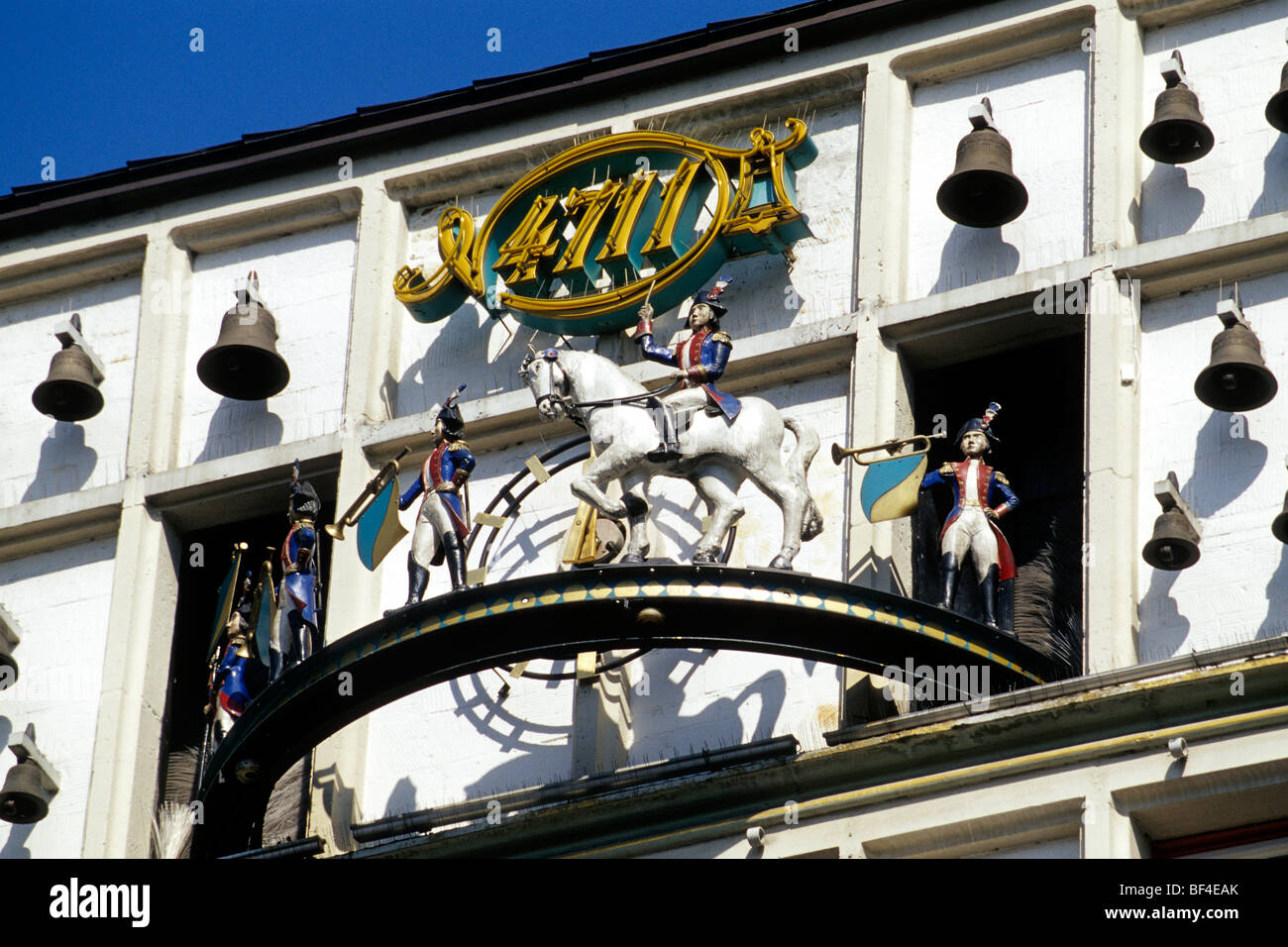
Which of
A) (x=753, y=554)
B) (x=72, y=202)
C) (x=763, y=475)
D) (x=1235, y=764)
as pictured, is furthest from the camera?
(x=72, y=202)

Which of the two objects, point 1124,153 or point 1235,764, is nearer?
point 1235,764

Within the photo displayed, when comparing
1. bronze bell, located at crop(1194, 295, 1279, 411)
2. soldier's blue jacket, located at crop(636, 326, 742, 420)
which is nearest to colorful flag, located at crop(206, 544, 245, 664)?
soldier's blue jacket, located at crop(636, 326, 742, 420)

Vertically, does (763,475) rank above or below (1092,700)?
above

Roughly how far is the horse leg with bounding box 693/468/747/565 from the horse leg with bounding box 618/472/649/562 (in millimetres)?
442

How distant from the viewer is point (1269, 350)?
32.1 metres

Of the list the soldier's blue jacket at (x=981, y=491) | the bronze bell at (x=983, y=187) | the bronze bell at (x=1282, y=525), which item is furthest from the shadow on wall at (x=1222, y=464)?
the bronze bell at (x=983, y=187)

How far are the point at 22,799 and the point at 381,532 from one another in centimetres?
442

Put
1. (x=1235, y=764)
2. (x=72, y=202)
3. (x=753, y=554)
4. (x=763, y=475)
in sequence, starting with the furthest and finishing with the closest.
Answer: (x=72, y=202)
(x=753, y=554)
(x=763, y=475)
(x=1235, y=764)

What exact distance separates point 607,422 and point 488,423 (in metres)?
3.75

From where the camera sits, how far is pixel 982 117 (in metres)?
33.6

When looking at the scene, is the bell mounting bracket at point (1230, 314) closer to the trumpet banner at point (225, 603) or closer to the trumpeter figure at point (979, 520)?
the trumpeter figure at point (979, 520)

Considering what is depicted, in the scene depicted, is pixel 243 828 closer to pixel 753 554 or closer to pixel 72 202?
pixel 753 554

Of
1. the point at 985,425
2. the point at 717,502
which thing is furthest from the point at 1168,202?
the point at 717,502

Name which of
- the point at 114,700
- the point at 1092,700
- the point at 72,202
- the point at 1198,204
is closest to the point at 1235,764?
the point at 1092,700
